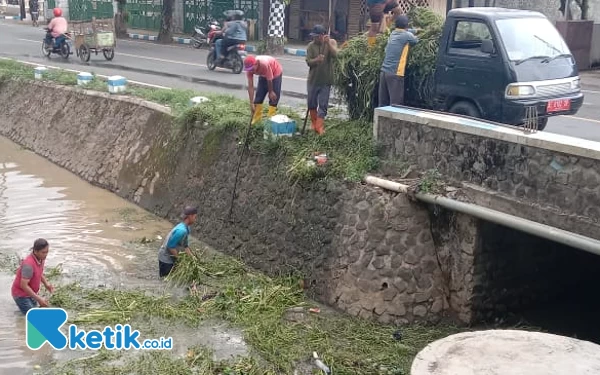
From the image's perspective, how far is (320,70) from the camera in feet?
38.5

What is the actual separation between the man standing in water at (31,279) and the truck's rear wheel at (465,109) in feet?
19.4

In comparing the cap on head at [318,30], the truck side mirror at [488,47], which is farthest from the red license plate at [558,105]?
the cap on head at [318,30]

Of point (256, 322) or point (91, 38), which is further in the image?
point (91, 38)

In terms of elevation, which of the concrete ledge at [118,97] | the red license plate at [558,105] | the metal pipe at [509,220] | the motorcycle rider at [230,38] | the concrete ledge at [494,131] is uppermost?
the motorcycle rider at [230,38]

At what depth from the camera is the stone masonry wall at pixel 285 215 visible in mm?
9648

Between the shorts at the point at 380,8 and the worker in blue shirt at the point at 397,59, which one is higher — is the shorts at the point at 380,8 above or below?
Answer: above

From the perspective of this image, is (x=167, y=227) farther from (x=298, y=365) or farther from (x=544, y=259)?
(x=544, y=259)

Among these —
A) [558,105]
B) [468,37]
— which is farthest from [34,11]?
[558,105]

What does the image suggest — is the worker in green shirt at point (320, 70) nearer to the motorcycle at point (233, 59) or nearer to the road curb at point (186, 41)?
the motorcycle at point (233, 59)

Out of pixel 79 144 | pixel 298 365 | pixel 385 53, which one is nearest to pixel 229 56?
pixel 79 144

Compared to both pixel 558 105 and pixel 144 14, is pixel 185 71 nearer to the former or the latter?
pixel 558 105

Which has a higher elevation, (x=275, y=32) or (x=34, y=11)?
(x=34, y=11)

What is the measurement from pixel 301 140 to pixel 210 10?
22.4 meters

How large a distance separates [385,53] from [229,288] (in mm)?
4117
